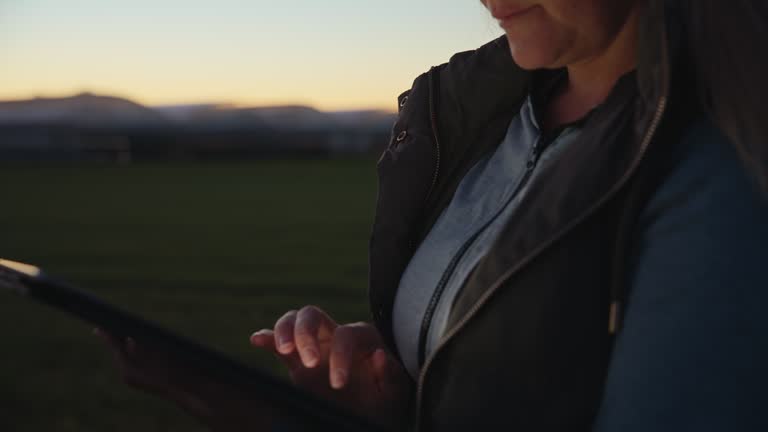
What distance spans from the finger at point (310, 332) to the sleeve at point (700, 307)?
0.48m

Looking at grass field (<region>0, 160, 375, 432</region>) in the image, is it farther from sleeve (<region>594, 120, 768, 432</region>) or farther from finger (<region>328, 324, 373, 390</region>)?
sleeve (<region>594, 120, 768, 432</region>)

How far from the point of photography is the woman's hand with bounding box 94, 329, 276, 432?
0.95m

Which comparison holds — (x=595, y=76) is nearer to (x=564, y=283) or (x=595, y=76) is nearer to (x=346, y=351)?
(x=564, y=283)

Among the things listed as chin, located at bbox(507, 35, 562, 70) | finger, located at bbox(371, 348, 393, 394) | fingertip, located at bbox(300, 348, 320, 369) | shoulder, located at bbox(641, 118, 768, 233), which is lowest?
finger, located at bbox(371, 348, 393, 394)

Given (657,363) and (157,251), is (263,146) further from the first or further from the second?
(657,363)

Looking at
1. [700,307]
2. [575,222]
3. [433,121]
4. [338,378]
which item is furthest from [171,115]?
[700,307]

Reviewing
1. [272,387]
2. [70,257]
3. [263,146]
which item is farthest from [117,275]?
[263,146]

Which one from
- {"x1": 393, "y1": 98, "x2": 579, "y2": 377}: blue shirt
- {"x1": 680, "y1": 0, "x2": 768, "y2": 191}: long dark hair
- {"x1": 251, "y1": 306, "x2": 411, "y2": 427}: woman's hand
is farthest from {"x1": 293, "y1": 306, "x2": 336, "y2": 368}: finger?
{"x1": 680, "y1": 0, "x2": 768, "y2": 191}: long dark hair

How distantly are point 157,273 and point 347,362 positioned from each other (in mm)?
5904

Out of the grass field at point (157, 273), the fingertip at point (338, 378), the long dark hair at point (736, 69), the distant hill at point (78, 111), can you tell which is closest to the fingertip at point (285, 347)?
the fingertip at point (338, 378)

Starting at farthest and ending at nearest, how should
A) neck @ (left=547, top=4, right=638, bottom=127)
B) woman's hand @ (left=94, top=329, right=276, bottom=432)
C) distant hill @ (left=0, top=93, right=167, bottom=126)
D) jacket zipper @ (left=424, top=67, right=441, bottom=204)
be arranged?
distant hill @ (left=0, top=93, right=167, bottom=126), jacket zipper @ (left=424, top=67, right=441, bottom=204), neck @ (left=547, top=4, right=638, bottom=127), woman's hand @ (left=94, top=329, right=276, bottom=432)

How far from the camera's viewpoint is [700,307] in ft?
2.72

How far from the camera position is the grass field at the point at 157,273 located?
3750 mm

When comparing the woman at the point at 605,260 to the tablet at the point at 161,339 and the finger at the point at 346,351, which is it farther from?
the tablet at the point at 161,339
